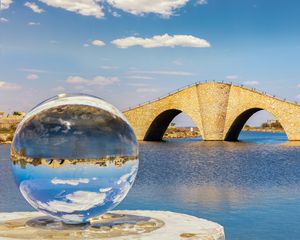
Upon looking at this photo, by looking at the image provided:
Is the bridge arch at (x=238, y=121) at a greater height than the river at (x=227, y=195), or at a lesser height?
greater

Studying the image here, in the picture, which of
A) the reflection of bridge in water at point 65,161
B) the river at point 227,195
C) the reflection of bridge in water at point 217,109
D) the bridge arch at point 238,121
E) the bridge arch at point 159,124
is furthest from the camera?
the bridge arch at point 159,124

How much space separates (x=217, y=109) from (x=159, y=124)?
12.3m

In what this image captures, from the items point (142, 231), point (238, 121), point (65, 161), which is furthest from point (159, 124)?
point (65, 161)

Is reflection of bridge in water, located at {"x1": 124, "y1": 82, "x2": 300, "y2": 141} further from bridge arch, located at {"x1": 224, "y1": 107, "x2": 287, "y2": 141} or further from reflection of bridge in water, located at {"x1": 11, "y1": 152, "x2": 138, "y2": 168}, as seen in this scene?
reflection of bridge in water, located at {"x1": 11, "y1": 152, "x2": 138, "y2": 168}

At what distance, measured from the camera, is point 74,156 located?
28.3 feet

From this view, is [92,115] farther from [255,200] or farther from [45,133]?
[255,200]

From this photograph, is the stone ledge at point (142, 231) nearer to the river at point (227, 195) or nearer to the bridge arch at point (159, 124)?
the river at point (227, 195)

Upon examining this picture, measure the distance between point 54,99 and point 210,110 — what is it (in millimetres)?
61379

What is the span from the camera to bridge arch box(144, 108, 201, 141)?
7507 cm

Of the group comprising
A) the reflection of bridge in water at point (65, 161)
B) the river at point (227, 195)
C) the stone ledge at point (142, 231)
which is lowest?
the river at point (227, 195)

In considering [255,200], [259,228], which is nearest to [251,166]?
[255,200]

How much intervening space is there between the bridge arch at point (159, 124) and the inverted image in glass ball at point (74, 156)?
6404cm

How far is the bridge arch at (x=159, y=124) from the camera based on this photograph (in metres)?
75.1

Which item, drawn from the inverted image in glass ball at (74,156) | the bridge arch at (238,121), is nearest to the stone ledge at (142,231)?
the inverted image in glass ball at (74,156)
